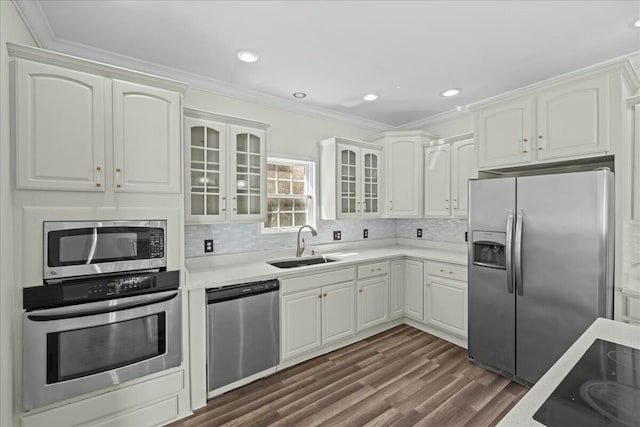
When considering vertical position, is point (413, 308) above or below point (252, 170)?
below

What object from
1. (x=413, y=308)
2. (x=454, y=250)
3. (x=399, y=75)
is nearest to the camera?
(x=399, y=75)

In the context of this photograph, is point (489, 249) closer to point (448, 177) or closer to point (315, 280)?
point (448, 177)

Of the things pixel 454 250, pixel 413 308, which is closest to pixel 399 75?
pixel 454 250

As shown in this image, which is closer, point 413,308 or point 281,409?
point 281,409

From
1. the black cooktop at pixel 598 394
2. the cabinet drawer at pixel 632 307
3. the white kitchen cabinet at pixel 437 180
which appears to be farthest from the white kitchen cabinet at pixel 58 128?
the cabinet drawer at pixel 632 307

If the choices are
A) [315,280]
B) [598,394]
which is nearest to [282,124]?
→ [315,280]

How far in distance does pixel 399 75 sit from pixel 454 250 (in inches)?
88.4

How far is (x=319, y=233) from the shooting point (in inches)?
144

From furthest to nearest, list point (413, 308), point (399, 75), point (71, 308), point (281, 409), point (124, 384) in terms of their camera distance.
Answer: point (413, 308), point (399, 75), point (281, 409), point (124, 384), point (71, 308)

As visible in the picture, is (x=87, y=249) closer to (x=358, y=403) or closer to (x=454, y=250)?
(x=358, y=403)

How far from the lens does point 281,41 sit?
85.9 inches

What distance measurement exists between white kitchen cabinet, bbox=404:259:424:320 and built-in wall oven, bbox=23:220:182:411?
99.9 inches

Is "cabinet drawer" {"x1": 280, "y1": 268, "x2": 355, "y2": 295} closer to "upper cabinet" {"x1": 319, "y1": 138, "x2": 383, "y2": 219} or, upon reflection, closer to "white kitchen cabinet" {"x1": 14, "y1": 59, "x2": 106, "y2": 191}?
"upper cabinet" {"x1": 319, "y1": 138, "x2": 383, "y2": 219}

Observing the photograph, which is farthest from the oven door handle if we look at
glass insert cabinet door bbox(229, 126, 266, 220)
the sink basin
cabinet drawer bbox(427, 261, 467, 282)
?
cabinet drawer bbox(427, 261, 467, 282)
